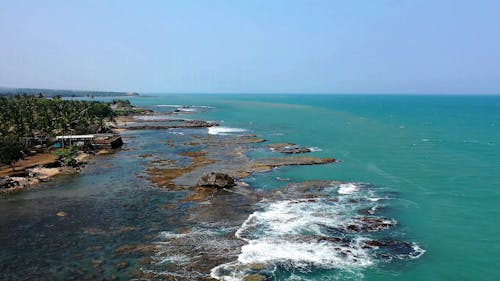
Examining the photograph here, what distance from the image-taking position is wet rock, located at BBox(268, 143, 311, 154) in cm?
9897

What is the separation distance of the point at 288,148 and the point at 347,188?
130 ft

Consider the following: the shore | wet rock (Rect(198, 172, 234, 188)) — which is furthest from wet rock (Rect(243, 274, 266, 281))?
the shore

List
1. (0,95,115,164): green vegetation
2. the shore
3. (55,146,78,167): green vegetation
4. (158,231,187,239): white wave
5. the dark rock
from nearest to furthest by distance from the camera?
1. (158,231,187,239): white wave
2. the dark rock
3. the shore
4. (0,95,115,164): green vegetation
5. (55,146,78,167): green vegetation

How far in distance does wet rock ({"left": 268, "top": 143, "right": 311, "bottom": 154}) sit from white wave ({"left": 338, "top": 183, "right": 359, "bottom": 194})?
103 feet

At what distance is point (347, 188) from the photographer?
65062mm

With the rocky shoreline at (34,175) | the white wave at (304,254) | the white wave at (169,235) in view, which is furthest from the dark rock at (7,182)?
the white wave at (304,254)

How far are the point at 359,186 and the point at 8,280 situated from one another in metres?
50.3

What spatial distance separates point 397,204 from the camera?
57281 millimetres

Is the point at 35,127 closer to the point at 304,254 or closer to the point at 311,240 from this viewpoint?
the point at 311,240

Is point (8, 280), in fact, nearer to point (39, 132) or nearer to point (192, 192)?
point (192, 192)

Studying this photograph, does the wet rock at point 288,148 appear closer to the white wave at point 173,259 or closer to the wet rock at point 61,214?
the wet rock at point 61,214

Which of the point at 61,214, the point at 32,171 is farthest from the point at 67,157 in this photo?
the point at 61,214

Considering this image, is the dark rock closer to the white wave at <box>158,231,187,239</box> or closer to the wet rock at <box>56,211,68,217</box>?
the wet rock at <box>56,211,68,217</box>

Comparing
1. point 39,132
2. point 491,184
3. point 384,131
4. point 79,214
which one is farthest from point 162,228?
point 384,131
